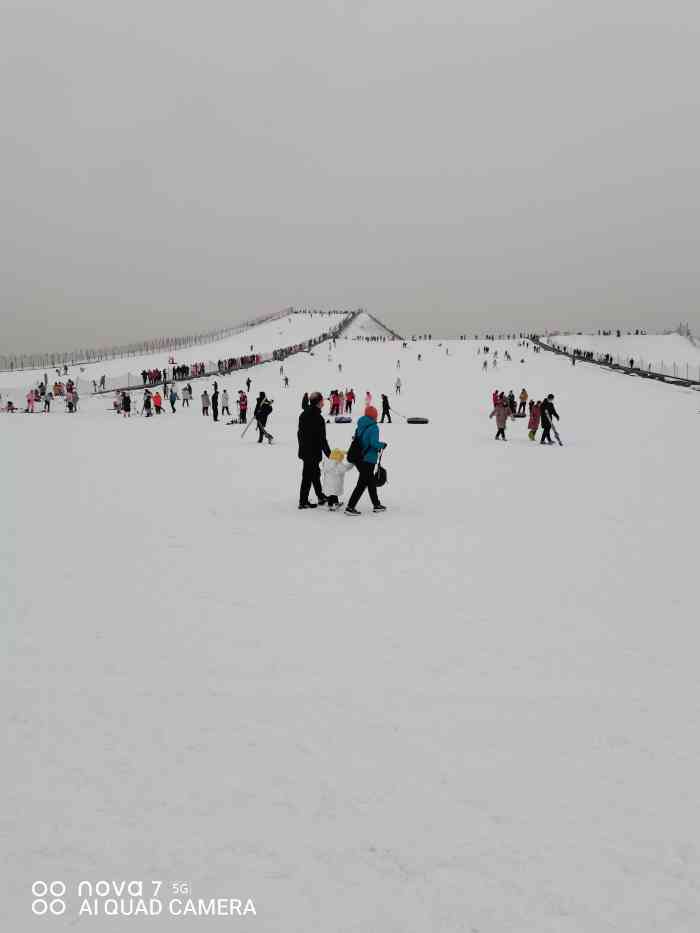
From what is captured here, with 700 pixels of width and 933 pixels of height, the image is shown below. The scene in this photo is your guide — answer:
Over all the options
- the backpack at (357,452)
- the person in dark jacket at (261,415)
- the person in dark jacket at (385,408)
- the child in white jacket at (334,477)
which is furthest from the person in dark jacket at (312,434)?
the person in dark jacket at (385,408)

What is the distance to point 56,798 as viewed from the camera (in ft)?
8.75

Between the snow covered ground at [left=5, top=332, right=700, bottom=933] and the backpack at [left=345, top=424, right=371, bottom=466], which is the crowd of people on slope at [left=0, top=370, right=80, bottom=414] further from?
the backpack at [left=345, top=424, right=371, bottom=466]

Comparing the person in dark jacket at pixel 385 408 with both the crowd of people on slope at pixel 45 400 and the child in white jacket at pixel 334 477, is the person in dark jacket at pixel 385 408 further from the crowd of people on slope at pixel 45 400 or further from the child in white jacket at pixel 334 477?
the crowd of people on slope at pixel 45 400

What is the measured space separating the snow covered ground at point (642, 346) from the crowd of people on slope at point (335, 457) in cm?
6705

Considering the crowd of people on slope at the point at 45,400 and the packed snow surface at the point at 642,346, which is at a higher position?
the packed snow surface at the point at 642,346

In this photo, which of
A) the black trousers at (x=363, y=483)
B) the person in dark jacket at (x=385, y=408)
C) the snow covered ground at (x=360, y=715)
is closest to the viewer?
the snow covered ground at (x=360, y=715)

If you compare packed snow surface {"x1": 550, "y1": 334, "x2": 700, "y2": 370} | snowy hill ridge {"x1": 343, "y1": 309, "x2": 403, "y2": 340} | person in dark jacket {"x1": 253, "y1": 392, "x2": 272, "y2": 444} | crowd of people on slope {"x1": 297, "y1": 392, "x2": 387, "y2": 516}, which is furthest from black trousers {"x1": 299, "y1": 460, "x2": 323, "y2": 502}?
snowy hill ridge {"x1": 343, "y1": 309, "x2": 403, "y2": 340}

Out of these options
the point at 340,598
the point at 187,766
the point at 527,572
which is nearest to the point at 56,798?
the point at 187,766

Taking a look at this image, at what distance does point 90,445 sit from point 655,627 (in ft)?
49.8

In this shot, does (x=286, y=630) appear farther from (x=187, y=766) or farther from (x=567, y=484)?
A: (x=567, y=484)

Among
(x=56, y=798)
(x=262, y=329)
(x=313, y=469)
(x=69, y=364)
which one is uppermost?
(x=262, y=329)

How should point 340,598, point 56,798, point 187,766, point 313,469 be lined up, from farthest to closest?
point 313,469
point 340,598
point 187,766
point 56,798

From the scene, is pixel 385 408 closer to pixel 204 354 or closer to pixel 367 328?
pixel 204 354

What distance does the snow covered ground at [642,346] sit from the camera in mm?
73856
